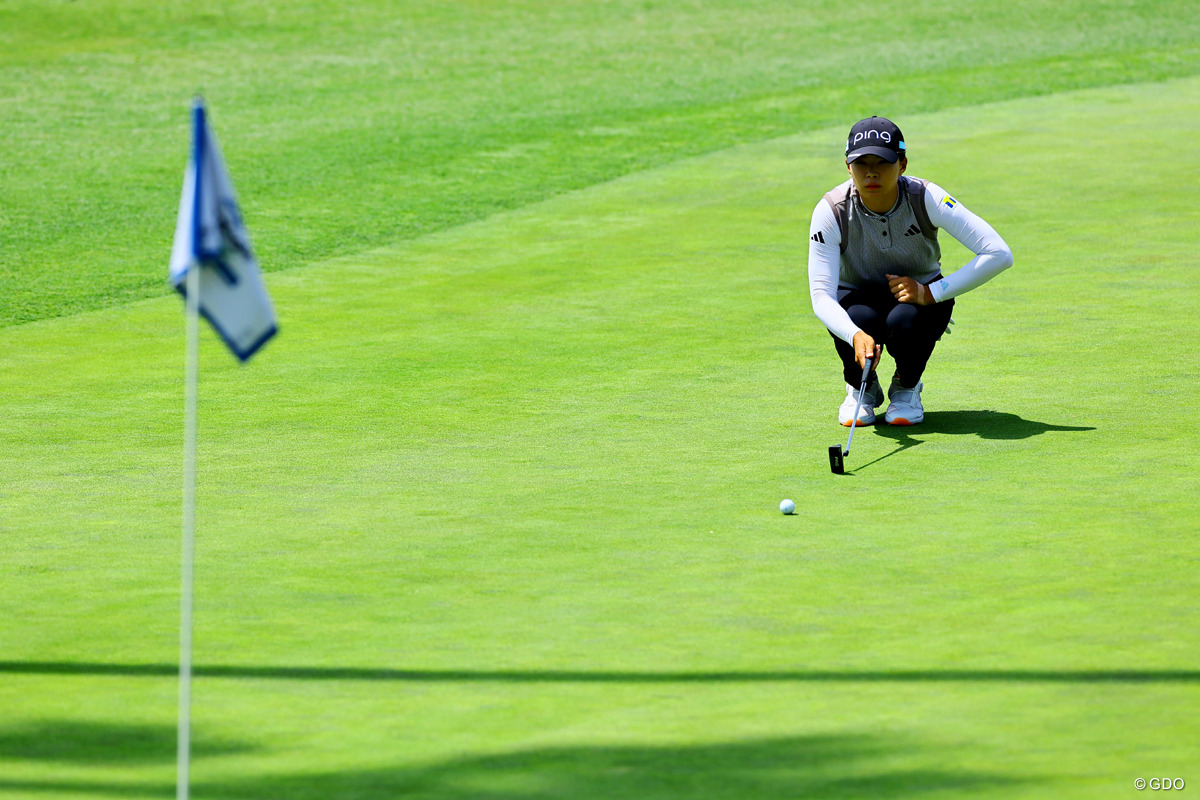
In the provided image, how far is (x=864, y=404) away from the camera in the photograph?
8438 mm

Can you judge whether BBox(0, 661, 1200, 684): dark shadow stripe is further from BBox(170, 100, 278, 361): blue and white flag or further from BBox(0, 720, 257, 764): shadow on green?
BBox(170, 100, 278, 361): blue and white flag

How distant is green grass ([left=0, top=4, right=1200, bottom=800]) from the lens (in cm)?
458

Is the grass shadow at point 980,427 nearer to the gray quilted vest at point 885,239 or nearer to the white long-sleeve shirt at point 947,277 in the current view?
the white long-sleeve shirt at point 947,277

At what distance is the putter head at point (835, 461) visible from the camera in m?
7.40

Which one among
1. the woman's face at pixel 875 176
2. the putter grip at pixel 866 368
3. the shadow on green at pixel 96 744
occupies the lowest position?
the shadow on green at pixel 96 744

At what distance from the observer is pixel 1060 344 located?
997 centimetres

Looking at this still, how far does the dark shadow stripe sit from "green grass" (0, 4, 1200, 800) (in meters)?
0.02

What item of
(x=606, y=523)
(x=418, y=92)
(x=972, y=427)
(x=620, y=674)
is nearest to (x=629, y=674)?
(x=620, y=674)

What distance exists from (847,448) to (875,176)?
1.30 meters

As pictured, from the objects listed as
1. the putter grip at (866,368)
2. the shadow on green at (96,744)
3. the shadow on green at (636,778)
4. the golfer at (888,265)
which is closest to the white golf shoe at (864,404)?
the golfer at (888,265)

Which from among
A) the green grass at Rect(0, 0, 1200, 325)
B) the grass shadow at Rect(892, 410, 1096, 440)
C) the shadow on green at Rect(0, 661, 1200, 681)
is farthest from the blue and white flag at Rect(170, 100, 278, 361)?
the green grass at Rect(0, 0, 1200, 325)

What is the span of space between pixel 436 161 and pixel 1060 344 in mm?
8633

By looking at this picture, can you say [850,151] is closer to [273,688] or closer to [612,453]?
[612,453]

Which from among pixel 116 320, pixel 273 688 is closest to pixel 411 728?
A: pixel 273 688
